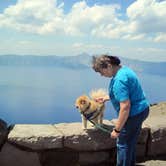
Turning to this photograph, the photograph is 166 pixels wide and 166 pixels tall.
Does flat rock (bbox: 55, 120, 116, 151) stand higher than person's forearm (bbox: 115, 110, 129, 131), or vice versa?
person's forearm (bbox: 115, 110, 129, 131)

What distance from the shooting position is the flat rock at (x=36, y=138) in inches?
223

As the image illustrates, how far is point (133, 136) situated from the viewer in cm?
527

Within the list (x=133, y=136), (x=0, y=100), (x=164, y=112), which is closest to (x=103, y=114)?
(x=133, y=136)

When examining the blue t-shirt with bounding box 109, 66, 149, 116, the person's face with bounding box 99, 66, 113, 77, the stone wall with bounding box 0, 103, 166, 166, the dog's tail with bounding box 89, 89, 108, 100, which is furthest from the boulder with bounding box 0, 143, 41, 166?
the person's face with bounding box 99, 66, 113, 77

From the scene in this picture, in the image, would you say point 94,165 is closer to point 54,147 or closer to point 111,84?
point 54,147

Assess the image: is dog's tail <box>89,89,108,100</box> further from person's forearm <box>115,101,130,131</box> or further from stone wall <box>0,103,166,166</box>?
person's forearm <box>115,101,130,131</box>

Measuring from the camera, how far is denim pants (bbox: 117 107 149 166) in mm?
5145

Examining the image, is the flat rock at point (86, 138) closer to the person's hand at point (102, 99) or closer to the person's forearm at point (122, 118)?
the person's hand at point (102, 99)

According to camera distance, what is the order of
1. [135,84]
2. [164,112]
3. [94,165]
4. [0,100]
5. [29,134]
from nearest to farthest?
[135,84] < [29,134] < [94,165] < [164,112] < [0,100]

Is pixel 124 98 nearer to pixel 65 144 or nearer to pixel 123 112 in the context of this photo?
pixel 123 112

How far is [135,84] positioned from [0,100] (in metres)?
169

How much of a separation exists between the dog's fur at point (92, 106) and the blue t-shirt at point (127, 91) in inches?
20.1

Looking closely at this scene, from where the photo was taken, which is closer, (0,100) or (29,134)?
(29,134)

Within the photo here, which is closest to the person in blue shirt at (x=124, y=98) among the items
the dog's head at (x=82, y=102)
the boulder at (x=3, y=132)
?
the dog's head at (x=82, y=102)
